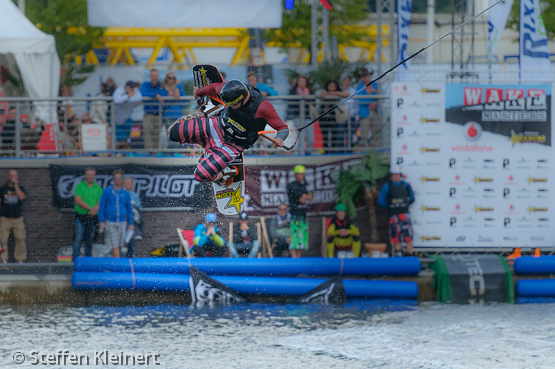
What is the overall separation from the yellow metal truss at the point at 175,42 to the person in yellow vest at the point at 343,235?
32.4 feet

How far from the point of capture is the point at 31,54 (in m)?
14.5

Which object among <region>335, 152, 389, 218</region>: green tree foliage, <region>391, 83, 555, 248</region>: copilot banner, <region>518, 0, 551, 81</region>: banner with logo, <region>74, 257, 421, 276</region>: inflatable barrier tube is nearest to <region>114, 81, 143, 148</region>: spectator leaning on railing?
<region>74, 257, 421, 276</region>: inflatable barrier tube

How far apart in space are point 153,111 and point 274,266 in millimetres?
3681

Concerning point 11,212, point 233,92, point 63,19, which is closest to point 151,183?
point 11,212

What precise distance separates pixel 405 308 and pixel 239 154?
184 inches

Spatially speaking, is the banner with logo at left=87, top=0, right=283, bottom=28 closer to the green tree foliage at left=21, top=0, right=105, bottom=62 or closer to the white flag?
the white flag

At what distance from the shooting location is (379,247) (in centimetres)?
1368

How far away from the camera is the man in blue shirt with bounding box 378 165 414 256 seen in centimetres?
1320

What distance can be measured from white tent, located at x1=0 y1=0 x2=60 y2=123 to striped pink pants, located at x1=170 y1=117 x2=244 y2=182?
19.7ft

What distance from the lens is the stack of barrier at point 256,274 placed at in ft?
41.9

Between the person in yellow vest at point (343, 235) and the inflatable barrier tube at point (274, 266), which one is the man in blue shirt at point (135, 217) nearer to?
the inflatable barrier tube at point (274, 266)

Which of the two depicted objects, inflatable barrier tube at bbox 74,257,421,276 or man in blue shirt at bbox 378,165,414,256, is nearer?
inflatable barrier tube at bbox 74,257,421,276

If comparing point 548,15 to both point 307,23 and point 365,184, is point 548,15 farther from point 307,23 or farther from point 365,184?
point 365,184

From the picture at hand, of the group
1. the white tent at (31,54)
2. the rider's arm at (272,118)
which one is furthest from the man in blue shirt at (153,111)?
the rider's arm at (272,118)
